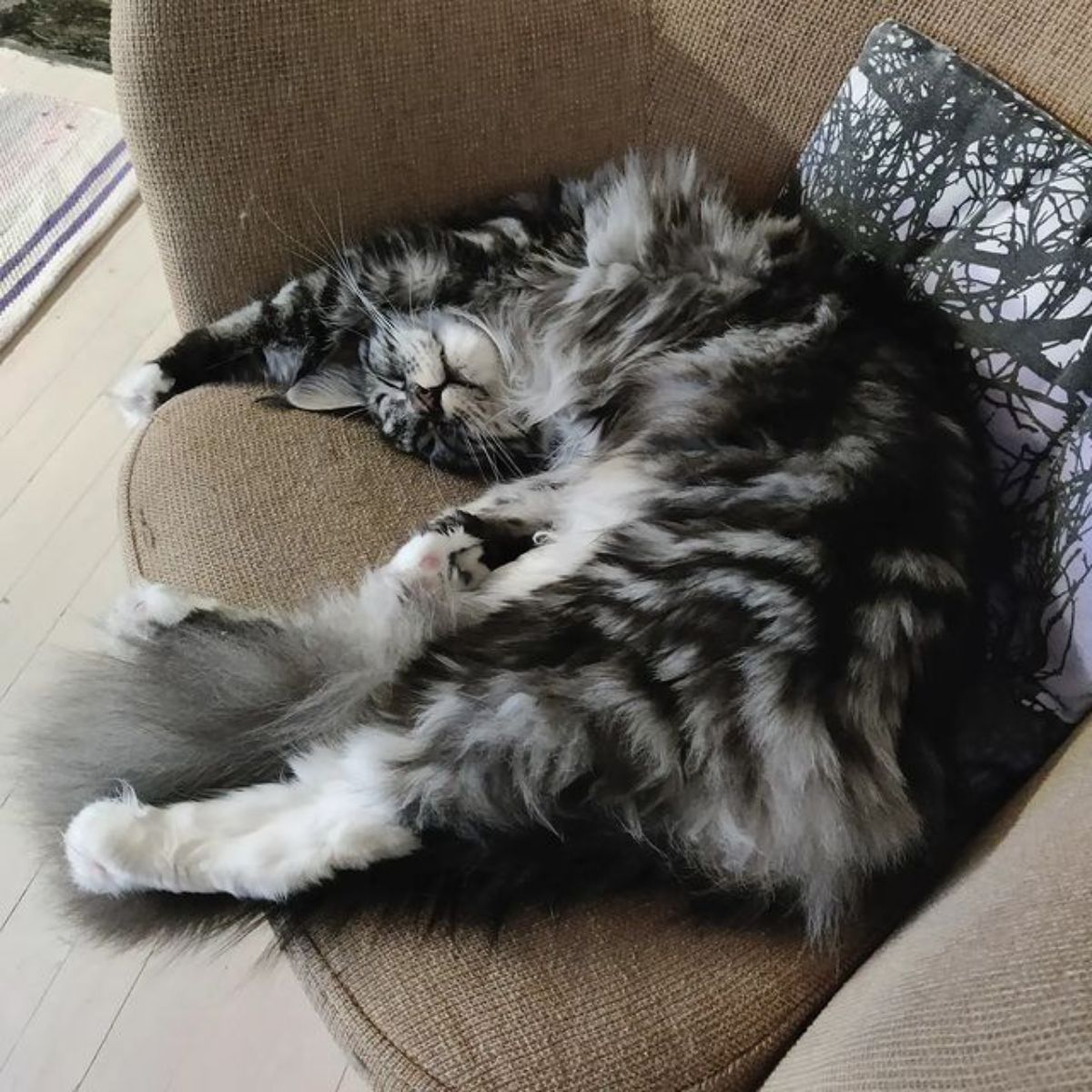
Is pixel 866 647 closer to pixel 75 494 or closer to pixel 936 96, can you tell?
pixel 936 96

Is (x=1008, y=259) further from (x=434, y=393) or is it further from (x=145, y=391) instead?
(x=145, y=391)

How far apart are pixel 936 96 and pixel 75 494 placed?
1.64m

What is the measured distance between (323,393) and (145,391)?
0.91 feet

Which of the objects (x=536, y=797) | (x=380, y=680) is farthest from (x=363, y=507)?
(x=536, y=797)

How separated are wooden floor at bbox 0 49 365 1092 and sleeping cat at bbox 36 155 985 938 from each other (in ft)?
0.87

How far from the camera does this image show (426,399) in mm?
1556

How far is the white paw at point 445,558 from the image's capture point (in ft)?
4.23

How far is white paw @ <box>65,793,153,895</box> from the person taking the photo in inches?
41.4

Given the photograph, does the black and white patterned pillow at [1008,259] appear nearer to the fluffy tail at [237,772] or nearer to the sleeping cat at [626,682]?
the sleeping cat at [626,682]

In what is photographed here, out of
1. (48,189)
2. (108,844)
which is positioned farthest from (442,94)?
(48,189)

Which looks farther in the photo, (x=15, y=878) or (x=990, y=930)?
(x=15, y=878)

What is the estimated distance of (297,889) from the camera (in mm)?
1053

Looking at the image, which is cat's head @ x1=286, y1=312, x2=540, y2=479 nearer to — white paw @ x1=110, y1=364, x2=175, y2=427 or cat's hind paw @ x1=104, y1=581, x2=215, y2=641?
white paw @ x1=110, y1=364, x2=175, y2=427

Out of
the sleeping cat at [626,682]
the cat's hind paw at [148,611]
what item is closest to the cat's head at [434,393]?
the sleeping cat at [626,682]
